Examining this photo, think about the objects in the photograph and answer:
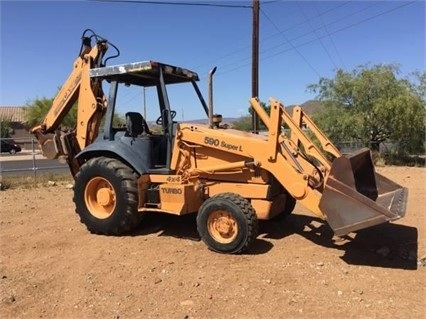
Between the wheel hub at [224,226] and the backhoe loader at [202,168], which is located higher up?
the backhoe loader at [202,168]

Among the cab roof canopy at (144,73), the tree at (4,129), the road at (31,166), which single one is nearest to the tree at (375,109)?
the road at (31,166)

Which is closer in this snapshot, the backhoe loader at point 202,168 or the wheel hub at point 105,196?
the backhoe loader at point 202,168

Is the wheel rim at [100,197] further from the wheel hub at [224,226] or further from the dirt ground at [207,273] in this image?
the wheel hub at [224,226]

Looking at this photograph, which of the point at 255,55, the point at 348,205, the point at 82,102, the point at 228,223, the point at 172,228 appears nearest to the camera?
the point at 348,205

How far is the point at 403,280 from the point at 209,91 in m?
3.18

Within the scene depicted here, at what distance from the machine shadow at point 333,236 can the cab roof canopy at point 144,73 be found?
211 centimetres

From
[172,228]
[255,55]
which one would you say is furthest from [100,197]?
[255,55]

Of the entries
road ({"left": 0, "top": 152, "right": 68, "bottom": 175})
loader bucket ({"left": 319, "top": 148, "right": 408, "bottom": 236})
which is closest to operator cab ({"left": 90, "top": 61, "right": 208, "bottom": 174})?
loader bucket ({"left": 319, "top": 148, "right": 408, "bottom": 236})

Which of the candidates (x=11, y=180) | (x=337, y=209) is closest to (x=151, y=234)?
(x=337, y=209)

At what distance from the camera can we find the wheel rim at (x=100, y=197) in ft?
23.1

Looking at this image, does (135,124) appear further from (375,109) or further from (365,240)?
(375,109)

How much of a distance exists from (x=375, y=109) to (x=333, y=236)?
44.3 ft

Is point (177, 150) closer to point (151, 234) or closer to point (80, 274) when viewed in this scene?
point (151, 234)

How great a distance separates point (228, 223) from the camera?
5.98 metres
